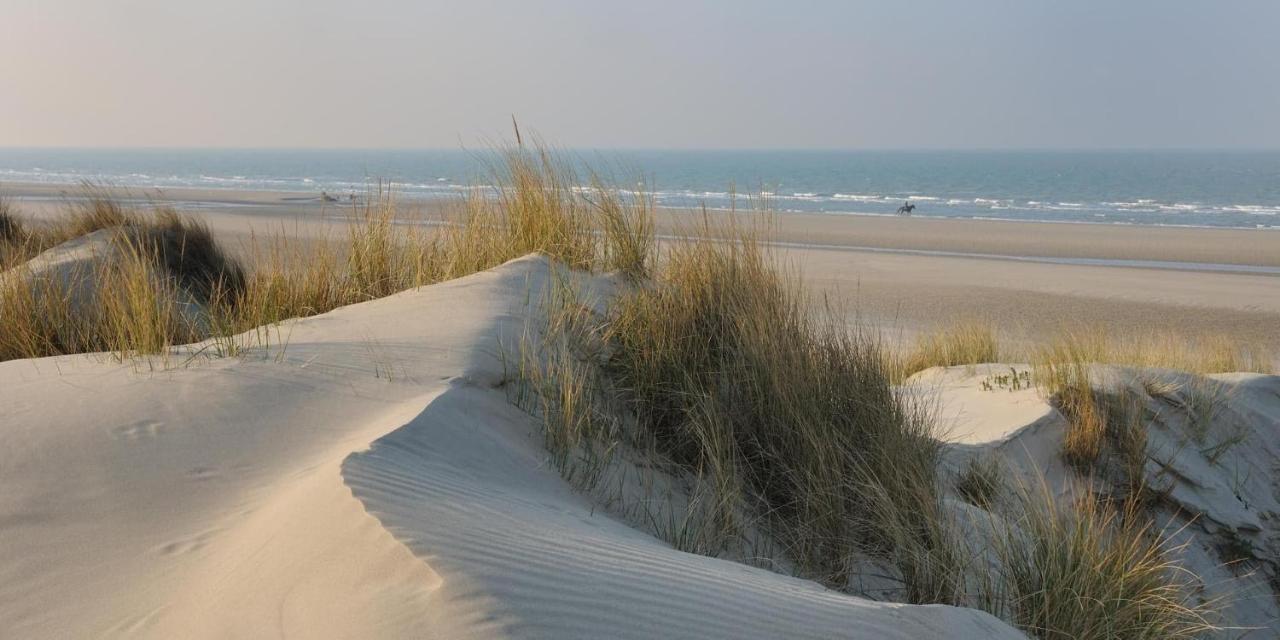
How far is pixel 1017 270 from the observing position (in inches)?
698

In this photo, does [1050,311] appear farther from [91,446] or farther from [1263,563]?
[91,446]

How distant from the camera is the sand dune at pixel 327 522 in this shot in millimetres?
2031

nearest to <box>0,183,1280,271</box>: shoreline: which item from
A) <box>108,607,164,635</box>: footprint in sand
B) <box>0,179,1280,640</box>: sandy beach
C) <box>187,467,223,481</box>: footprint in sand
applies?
<box>0,179,1280,640</box>: sandy beach

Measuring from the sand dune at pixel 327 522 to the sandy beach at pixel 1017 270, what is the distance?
6.91 feet

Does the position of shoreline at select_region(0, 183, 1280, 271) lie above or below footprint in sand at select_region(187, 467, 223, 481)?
below

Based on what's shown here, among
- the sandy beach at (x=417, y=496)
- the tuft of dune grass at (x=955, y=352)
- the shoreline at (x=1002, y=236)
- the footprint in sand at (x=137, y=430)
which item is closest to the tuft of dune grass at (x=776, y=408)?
the sandy beach at (x=417, y=496)

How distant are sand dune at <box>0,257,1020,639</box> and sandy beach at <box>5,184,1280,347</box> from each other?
2106 millimetres

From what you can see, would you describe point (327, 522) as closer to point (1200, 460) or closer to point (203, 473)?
point (203, 473)

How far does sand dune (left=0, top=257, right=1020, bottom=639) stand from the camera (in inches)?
80.0

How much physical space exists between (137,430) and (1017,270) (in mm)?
16693

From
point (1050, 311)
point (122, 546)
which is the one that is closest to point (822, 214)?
point (1050, 311)

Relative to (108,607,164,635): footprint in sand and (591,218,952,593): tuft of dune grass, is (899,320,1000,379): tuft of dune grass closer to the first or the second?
(591,218,952,593): tuft of dune grass

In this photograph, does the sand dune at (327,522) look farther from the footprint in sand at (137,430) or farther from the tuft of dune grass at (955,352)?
the tuft of dune grass at (955,352)

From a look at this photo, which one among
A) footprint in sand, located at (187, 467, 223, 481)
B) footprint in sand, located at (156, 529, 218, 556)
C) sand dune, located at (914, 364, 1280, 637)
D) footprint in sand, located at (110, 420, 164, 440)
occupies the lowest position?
sand dune, located at (914, 364, 1280, 637)
